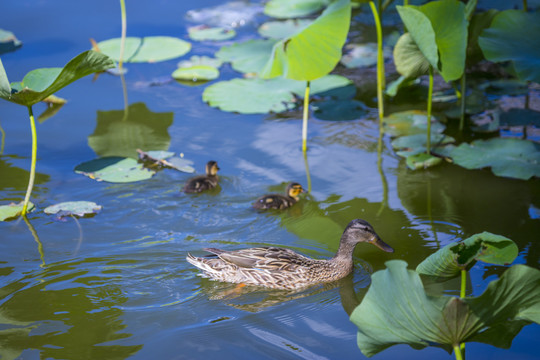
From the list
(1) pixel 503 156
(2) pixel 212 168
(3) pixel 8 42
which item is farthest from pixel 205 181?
(3) pixel 8 42

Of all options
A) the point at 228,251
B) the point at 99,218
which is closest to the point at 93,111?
the point at 99,218

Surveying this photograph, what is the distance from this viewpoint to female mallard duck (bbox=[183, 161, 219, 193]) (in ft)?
21.5

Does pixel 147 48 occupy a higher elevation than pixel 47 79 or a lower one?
lower

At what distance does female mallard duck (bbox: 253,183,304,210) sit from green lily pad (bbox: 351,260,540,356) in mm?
2791

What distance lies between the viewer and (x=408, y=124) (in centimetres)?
805

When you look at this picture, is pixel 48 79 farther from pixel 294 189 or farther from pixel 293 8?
pixel 293 8

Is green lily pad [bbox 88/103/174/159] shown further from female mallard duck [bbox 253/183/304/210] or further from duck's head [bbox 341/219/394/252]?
duck's head [bbox 341/219/394/252]

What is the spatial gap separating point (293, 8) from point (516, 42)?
5518 mm

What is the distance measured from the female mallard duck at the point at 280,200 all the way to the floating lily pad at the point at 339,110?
216 centimetres

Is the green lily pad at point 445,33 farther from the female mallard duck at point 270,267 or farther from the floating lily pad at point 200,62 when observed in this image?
the floating lily pad at point 200,62

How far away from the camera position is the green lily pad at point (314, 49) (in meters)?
6.57

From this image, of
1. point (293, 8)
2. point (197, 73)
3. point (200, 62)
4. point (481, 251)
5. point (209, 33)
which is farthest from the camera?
point (293, 8)

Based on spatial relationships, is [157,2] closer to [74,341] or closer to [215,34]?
[215,34]

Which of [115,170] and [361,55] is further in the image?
[361,55]
